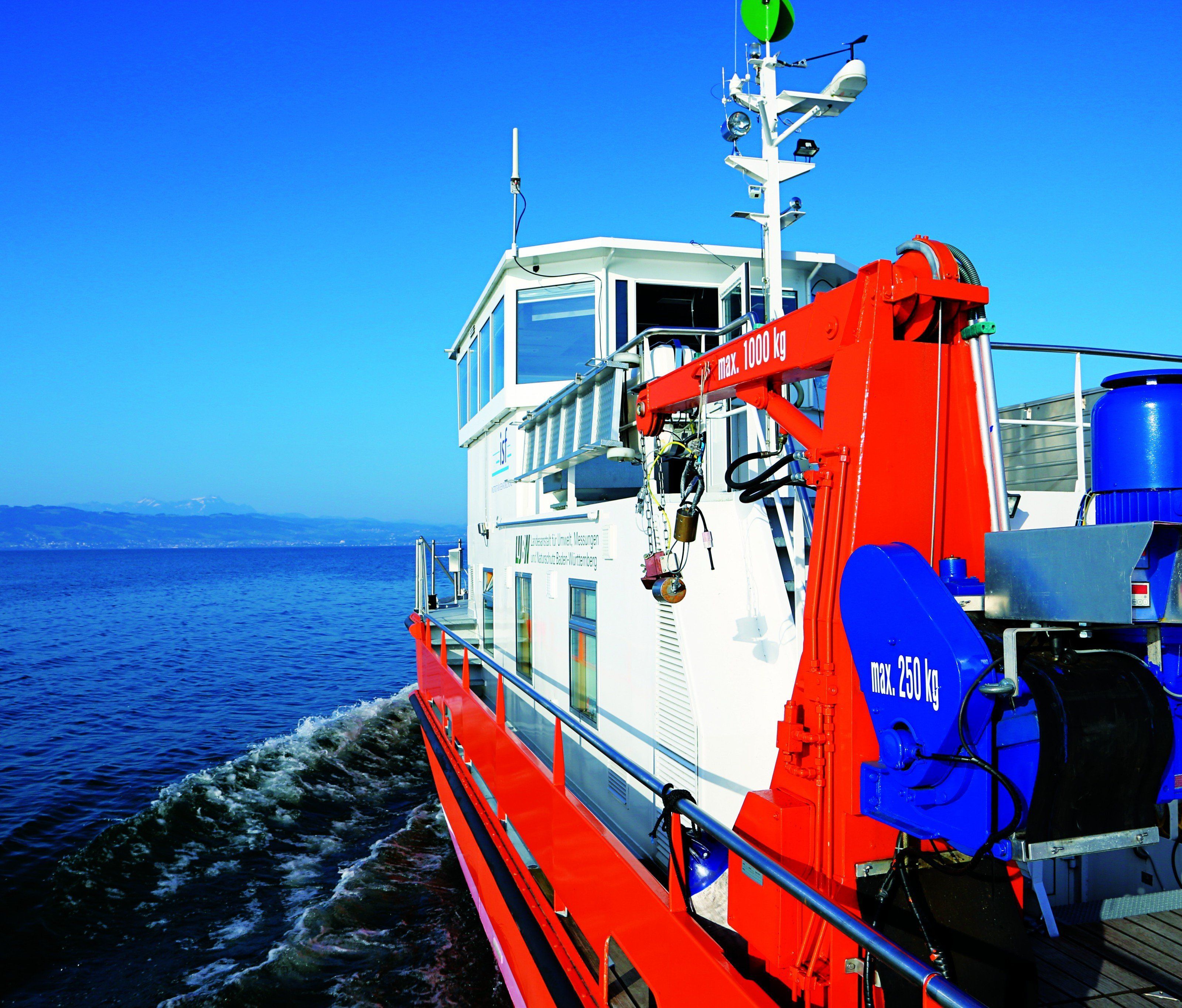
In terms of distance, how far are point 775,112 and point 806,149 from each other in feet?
1.58

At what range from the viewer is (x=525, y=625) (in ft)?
28.0

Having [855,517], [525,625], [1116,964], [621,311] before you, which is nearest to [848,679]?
[855,517]

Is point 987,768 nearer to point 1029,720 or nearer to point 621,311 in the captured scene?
point 1029,720

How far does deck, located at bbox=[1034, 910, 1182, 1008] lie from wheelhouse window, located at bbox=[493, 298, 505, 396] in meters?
7.01

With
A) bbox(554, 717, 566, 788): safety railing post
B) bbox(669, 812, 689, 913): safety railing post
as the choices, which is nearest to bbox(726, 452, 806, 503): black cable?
bbox(669, 812, 689, 913): safety railing post

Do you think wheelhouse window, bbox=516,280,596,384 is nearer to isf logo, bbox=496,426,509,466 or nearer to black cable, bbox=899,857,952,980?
isf logo, bbox=496,426,509,466

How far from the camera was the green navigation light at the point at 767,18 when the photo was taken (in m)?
5.81

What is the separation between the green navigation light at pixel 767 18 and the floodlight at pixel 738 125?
0.51m

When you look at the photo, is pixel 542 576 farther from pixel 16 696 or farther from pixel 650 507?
pixel 16 696

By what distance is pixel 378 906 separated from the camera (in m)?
8.72

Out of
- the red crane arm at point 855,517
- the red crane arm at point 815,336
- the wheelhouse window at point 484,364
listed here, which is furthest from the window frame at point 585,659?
the wheelhouse window at point 484,364

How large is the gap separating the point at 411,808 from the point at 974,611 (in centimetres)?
1076

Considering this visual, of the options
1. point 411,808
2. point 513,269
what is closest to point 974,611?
point 513,269

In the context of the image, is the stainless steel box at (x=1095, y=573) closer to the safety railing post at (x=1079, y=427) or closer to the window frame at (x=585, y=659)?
the safety railing post at (x=1079, y=427)
